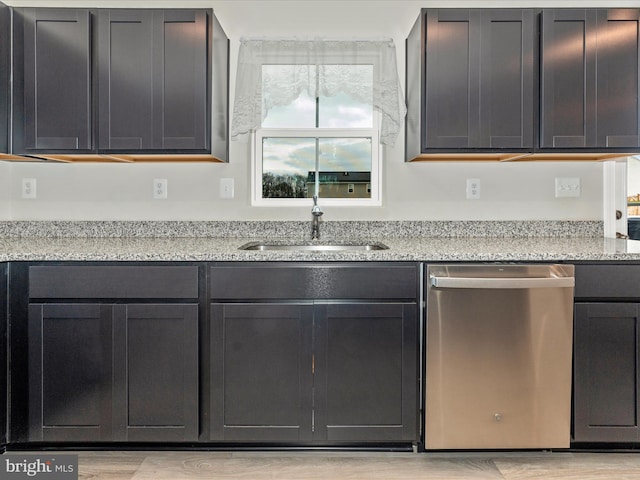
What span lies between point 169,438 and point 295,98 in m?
1.74

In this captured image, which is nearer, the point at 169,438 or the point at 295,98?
the point at 169,438

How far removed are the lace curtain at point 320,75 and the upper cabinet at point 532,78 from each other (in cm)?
30

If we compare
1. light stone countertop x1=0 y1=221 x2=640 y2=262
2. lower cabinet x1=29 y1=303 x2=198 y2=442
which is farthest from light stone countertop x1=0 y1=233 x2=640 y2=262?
lower cabinet x1=29 y1=303 x2=198 y2=442

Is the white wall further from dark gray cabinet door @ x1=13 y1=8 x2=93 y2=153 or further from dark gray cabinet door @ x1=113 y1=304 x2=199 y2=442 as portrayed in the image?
dark gray cabinet door @ x1=113 y1=304 x2=199 y2=442

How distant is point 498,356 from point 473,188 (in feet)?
3.47

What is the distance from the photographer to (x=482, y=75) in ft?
7.10

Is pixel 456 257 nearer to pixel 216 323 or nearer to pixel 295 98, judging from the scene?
pixel 216 323

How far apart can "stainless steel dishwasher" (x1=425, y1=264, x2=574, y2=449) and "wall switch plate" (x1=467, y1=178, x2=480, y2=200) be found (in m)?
0.82

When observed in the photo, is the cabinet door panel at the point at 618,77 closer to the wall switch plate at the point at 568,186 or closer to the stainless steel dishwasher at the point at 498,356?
the wall switch plate at the point at 568,186

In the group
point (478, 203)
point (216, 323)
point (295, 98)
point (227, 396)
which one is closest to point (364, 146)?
point (295, 98)

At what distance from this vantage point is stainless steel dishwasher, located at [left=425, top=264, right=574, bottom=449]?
6.03ft

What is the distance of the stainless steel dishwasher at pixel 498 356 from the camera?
184 cm

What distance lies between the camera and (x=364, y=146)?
269 centimetres

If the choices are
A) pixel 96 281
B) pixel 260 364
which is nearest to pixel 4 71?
pixel 96 281
